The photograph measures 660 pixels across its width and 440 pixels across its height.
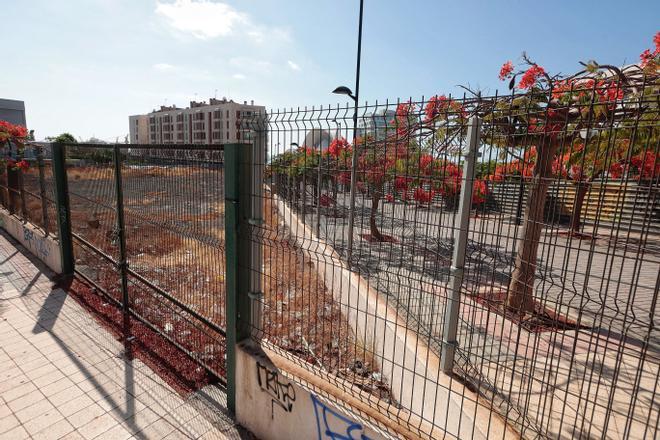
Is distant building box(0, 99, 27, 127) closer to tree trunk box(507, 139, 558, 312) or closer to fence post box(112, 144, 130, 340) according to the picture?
fence post box(112, 144, 130, 340)

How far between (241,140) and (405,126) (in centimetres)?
146

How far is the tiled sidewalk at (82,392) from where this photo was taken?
3238 mm

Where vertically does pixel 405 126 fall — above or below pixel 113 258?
above

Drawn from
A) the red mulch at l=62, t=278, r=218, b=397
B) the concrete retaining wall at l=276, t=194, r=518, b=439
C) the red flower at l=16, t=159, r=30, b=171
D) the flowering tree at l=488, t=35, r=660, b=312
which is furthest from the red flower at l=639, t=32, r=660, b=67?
the red flower at l=16, t=159, r=30, b=171

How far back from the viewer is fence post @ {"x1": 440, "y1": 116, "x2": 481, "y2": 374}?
2818 millimetres

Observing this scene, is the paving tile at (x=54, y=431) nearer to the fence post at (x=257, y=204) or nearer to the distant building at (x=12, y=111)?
the fence post at (x=257, y=204)

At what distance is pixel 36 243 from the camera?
7.73 meters

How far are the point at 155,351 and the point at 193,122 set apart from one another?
79.8 m

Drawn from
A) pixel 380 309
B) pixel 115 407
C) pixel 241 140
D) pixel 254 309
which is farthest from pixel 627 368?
pixel 115 407

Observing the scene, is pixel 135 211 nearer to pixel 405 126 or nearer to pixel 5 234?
pixel 405 126

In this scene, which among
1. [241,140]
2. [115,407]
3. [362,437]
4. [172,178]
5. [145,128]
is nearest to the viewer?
[362,437]

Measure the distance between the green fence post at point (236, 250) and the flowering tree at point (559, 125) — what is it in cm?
196

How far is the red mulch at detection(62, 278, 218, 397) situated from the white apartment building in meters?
59.0

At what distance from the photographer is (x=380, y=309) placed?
4.47 metres
